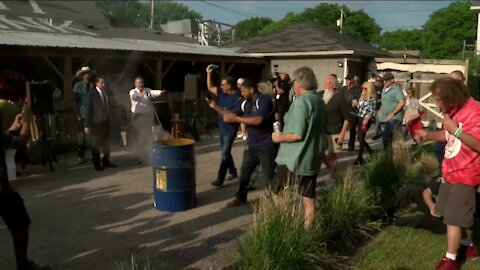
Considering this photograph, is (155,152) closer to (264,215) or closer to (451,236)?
(264,215)

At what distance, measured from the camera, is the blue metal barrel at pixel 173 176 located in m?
5.38

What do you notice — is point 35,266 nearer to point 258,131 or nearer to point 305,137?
point 305,137

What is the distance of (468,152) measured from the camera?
12.1ft

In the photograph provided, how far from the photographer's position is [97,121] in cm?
781

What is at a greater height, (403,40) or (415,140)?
(403,40)

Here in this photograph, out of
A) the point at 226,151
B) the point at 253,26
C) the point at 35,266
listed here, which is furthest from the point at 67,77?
the point at 253,26

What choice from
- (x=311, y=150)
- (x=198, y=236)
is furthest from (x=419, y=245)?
(x=198, y=236)

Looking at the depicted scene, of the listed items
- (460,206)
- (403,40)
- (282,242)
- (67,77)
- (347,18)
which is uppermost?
(347,18)

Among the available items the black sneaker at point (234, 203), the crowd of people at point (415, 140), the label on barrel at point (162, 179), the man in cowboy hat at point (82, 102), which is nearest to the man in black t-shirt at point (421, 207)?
the crowd of people at point (415, 140)

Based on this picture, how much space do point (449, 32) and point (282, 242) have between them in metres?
82.9

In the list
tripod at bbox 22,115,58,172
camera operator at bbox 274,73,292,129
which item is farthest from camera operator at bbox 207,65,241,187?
tripod at bbox 22,115,58,172

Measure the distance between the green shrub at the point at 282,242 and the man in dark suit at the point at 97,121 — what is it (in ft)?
15.9

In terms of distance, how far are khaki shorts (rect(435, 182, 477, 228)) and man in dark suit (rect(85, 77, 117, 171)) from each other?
5.95 metres

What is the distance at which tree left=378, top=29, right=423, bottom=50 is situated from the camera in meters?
82.8
